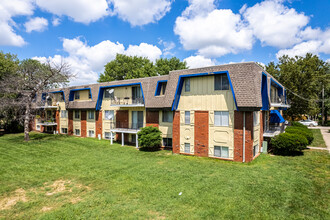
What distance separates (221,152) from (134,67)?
3922 centimetres

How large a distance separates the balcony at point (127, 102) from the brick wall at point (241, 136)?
10486mm

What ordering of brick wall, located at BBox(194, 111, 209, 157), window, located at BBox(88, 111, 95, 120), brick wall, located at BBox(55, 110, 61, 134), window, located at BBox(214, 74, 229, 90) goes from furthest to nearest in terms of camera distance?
brick wall, located at BBox(55, 110, 61, 134) → window, located at BBox(88, 111, 95, 120) → brick wall, located at BBox(194, 111, 209, 157) → window, located at BBox(214, 74, 229, 90)

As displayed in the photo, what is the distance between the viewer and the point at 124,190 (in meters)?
10.5

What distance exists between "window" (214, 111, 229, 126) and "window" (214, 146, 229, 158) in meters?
2.15

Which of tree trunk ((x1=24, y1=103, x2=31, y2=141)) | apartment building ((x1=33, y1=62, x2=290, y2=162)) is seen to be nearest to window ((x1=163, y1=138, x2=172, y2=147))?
apartment building ((x1=33, y1=62, x2=290, y2=162))

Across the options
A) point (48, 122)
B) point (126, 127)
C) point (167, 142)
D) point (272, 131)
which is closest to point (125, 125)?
point (126, 127)

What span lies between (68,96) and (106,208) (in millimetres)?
25676

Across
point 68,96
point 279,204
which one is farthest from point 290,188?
point 68,96

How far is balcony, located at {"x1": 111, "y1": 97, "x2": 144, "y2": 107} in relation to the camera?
22078 millimetres

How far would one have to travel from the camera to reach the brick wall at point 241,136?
51.1 ft

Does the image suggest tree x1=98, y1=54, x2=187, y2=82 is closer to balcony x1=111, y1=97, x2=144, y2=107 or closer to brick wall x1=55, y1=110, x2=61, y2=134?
brick wall x1=55, y1=110, x2=61, y2=134

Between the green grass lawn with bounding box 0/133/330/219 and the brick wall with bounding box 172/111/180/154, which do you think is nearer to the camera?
the green grass lawn with bounding box 0/133/330/219

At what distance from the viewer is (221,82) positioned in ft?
54.7

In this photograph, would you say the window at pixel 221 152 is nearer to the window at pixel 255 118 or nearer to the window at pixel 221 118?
the window at pixel 221 118
